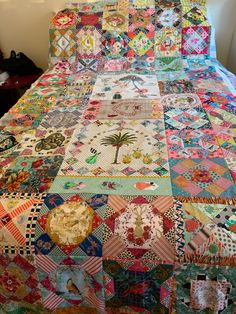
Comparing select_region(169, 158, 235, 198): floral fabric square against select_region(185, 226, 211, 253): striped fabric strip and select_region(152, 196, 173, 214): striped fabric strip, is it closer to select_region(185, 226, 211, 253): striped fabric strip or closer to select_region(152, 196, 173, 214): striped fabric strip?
select_region(152, 196, 173, 214): striped fabric strip

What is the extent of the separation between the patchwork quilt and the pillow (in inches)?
21.0

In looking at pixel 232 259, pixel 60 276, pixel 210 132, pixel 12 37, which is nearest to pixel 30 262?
pixel 60 276

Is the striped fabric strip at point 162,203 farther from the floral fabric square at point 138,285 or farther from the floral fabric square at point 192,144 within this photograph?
the floral fabric square at point 192,144

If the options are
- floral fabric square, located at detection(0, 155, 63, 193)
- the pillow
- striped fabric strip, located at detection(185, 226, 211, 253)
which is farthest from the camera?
the pillow

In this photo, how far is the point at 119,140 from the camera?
143cm

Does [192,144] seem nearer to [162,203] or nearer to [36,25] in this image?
[162,203]

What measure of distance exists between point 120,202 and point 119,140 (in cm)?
45

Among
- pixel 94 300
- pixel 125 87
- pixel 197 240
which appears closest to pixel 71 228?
pixel 94 300

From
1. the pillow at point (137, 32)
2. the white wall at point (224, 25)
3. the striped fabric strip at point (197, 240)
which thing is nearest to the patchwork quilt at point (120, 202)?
the striped fabric strip at point (197, 240)

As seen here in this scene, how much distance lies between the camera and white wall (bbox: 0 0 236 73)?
2574 millimetres

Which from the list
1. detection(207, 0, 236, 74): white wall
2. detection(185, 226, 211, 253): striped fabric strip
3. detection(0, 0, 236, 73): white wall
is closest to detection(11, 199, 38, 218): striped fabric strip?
detection(185, 226, 211, 253): striped fabric strip

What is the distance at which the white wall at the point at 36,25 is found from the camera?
101 inches

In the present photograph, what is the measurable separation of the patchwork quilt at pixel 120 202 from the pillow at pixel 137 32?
0.53 meters

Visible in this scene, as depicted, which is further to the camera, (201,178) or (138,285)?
(201,178)
